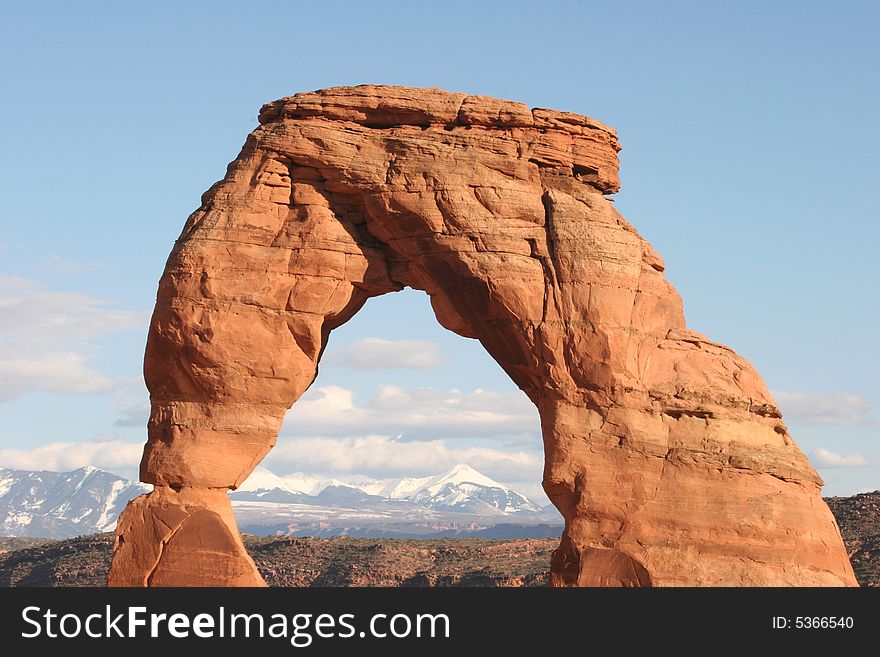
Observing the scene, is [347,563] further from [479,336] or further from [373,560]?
[479,336]

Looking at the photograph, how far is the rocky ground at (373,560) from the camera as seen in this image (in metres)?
49.0

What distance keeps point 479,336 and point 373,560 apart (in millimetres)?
25863

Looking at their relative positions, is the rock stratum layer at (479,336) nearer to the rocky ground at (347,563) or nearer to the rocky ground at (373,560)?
the rocky ground at (373,560)

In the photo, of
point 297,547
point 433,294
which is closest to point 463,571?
point 297,547

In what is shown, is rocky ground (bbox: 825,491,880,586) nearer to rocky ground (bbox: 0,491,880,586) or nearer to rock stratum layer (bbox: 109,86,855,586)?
rocky ground (bbox: 0,491,880,586)

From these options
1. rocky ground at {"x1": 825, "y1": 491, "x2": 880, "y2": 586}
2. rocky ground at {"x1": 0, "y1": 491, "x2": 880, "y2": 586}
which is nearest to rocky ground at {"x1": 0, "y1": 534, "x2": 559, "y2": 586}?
rocky ground at {"x1": 0, "y1": 491, "x2": 880, "y2": 586}

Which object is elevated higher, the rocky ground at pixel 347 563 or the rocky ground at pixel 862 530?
the rocky ground at pixel 862 530

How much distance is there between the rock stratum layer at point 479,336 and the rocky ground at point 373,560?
1756 centimetres

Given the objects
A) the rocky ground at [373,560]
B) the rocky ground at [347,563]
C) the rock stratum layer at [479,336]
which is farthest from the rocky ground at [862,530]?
the rock stratum layer at [479,336]

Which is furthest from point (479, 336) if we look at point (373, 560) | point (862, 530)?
point (373, 560)

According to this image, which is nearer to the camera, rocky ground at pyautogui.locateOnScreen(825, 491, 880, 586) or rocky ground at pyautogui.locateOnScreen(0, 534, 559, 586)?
rocky ground at pyautogui.locateOnScreen(825, 491, 880, 586)

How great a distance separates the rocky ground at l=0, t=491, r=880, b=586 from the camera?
161ft

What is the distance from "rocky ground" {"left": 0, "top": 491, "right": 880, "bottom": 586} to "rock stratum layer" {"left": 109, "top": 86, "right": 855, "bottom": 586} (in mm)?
17559

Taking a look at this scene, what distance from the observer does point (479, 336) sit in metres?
29.5
